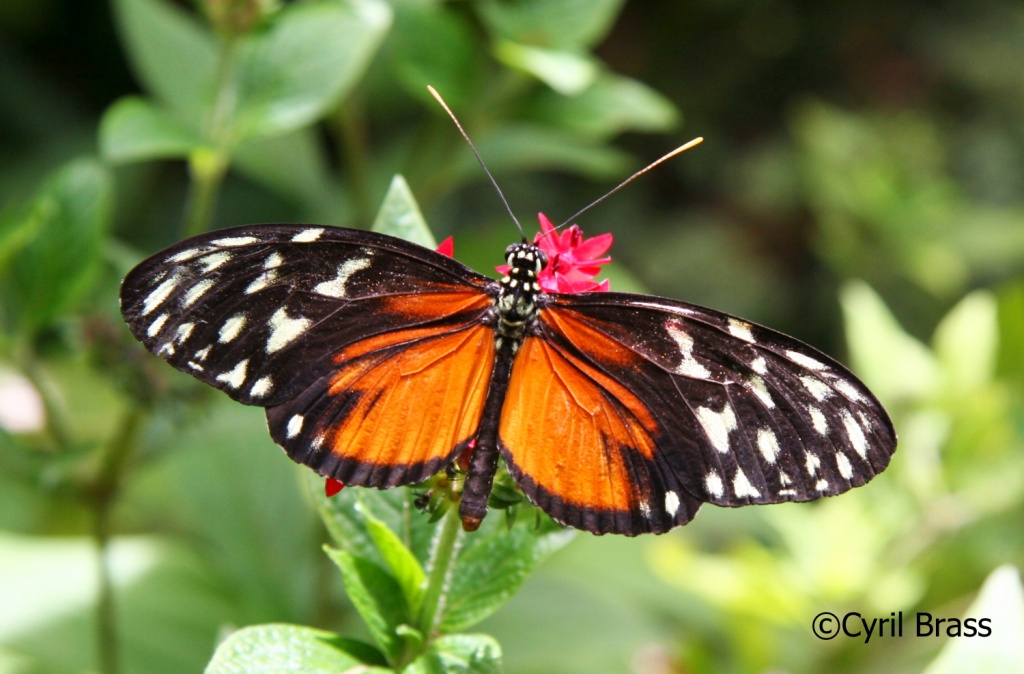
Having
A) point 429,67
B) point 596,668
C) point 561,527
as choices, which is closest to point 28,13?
point 429,67

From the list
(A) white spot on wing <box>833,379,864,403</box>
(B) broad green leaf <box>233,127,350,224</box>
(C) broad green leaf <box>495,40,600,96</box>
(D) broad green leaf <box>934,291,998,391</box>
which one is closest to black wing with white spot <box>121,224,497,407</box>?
(A) white spot on wing <box>833,379,864,403</box>

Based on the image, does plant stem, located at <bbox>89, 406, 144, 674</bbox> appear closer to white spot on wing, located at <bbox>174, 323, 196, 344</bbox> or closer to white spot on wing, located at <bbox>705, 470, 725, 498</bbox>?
white spot on wing, located at <bbox>174, 323, 196, 344</bbox>

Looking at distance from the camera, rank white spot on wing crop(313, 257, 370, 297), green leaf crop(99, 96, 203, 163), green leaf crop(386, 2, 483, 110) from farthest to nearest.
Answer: green leaf crop(386, 2, 483, 110) → green leaf crop(99, 96, 203, 163) → white spot on wing crop(313, 257, 370, 297)

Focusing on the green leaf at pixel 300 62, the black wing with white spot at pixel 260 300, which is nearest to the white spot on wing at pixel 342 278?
the black wing with white spot at pixel 260 300

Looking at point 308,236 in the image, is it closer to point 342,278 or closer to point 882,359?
point 342,278

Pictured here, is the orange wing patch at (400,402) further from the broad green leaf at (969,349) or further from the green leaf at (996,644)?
the broad green leaf at (969,349)
